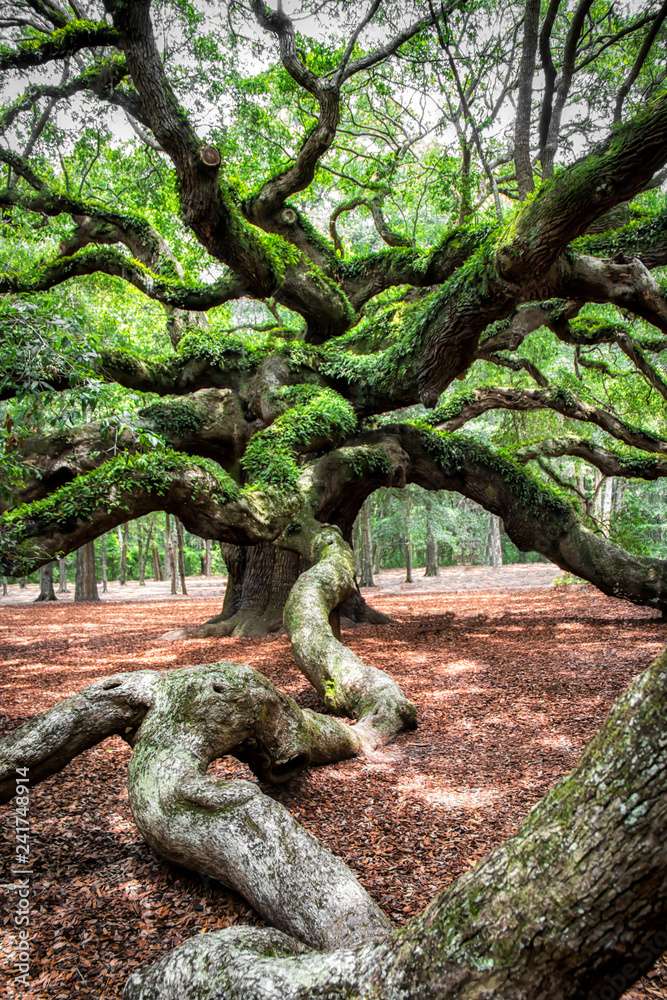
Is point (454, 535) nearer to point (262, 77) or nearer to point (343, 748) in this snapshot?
point (262, 77)

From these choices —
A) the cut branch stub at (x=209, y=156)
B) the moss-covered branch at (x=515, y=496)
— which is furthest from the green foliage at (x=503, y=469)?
the cut branch stub at (x=209, y=156)

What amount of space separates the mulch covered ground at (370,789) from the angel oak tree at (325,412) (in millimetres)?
337

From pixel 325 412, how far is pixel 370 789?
6.40m

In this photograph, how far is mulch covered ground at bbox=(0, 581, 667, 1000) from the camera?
2.34m

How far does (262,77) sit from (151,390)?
7.08 metres

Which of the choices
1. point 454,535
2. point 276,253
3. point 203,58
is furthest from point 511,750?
point 454,535

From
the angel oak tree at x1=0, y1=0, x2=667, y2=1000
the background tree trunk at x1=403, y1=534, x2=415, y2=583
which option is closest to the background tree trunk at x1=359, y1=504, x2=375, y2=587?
the background tree trunk at x1=403, y1=534, x2=415, y2=583

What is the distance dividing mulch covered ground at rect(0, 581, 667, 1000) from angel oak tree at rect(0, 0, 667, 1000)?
0.34 meters

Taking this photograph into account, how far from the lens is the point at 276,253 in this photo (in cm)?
938

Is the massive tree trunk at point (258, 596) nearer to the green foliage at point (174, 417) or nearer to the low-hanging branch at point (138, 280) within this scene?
the green foliage at point (174, 417)

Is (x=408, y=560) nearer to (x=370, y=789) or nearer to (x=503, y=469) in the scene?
(x=503, y=469)

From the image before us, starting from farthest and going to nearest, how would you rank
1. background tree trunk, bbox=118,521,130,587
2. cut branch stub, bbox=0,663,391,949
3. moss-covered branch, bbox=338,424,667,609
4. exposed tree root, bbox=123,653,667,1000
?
background tree trunk, bbox=118,521,130,587 < moss-covered branch, bbox=338,424,667,609 < cut branch stub, bbox=0,663,391,949 < exposed tree root, bbox=123,653,667,1000

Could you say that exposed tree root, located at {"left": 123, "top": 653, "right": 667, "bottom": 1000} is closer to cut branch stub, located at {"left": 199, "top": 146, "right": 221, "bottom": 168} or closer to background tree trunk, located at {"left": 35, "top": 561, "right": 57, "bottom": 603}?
cut branch stub, located at {"left": 199, "top": 146, "right": 221, "bottom": 168}

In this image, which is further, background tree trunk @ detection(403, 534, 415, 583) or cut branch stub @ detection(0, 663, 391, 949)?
background tree trunk @ detection(403, 534, 415, 583)
